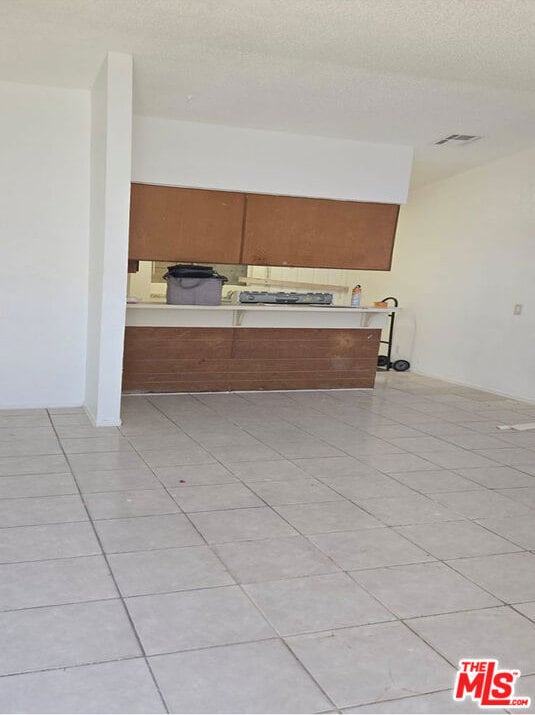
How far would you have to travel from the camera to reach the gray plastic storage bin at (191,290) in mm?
6078

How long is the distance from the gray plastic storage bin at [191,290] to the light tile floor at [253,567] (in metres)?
1.47

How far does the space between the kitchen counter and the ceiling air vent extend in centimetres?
183

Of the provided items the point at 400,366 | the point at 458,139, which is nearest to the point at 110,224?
the point at 458,139

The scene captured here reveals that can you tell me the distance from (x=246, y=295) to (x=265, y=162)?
1.32m

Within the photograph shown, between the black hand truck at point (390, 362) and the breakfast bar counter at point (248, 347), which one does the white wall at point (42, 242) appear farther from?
the black hand truck at point (390, 362)

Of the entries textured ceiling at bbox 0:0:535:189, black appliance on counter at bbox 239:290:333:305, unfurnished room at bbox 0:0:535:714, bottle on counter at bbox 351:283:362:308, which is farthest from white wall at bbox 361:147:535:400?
black appliance on counter at bbox 239:290:333:305

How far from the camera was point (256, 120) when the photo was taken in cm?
579

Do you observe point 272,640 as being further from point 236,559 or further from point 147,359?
point 147,359

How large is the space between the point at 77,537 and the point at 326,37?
10.6 ft

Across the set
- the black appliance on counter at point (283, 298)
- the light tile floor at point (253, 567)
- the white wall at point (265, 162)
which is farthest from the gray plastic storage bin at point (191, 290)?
the light tile floor at point (253, 567)

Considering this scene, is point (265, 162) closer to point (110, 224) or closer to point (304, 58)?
point (304, 58)

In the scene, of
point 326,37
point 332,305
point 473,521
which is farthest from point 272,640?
point 332,305

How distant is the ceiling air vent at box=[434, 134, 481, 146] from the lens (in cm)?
621

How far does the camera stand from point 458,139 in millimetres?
6328
